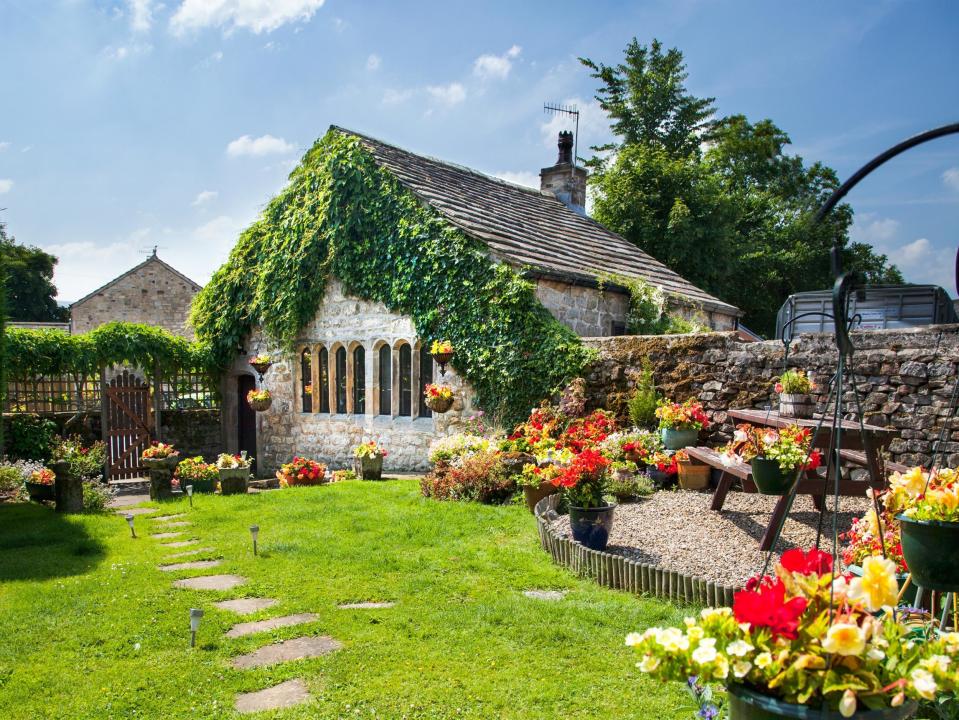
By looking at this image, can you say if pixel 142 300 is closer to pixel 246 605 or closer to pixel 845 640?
pixel 246 605

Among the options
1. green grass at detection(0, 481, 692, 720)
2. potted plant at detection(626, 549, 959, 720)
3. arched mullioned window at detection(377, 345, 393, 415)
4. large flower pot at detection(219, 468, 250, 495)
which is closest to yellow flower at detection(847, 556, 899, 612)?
potted plant at detection(626, 549, 959, 720)

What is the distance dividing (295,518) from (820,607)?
7.89m

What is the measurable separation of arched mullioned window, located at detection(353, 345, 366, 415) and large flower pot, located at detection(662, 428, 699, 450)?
7050 mm

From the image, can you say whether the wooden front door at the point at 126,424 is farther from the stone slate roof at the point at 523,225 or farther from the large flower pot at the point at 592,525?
the large flower pot at the point at 592,525

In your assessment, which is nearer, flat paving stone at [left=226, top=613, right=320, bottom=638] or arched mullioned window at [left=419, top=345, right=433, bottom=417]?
flat paving stone at [left=226, top=613, right=320, bottom=638]

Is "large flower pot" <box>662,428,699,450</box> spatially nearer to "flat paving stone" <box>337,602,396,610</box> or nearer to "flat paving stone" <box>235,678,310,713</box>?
"flat paving stone" <box>337,602,396,610</box>

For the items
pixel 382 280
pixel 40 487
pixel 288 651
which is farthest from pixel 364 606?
pixel 382 280

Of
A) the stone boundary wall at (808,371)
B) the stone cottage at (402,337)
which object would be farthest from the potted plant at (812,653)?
the stone cottage at (402,337)

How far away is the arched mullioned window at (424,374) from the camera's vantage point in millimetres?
13500

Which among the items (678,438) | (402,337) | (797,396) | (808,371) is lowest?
(678,438)

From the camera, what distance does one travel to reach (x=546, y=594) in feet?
19.0

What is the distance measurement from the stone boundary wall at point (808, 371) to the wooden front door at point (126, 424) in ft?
33.5

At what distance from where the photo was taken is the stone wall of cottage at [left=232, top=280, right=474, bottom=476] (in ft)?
44.0

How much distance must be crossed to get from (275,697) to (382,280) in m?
10.5
